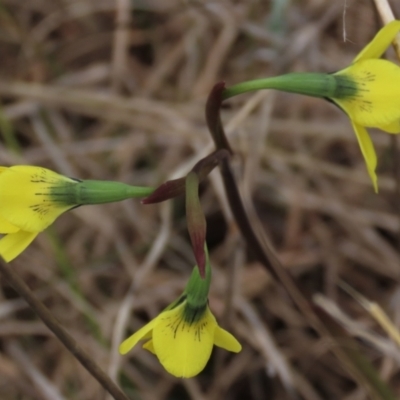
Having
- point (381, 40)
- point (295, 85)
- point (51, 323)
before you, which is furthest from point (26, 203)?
point (381, 40)

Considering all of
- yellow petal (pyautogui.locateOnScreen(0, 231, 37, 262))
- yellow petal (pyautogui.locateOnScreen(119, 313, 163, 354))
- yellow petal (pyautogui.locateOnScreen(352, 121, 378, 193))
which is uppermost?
yellow petal (pyautogui.locateOnScreen(0, 231, 37, 262))

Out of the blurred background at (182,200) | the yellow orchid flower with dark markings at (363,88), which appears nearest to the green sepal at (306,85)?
the yellow orchid flower with dark markings at (363,88)

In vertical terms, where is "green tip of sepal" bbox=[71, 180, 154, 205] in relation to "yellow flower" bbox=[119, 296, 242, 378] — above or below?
above

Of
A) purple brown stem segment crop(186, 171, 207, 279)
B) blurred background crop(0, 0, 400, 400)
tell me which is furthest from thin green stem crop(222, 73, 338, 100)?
blurred background crop(0, 0, 400, 400)

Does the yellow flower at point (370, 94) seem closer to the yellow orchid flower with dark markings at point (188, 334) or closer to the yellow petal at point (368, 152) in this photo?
the yellow petal at point (368, 152)

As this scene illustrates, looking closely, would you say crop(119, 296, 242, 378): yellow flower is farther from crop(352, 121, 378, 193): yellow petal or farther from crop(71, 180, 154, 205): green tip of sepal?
crop(352, 121, 378, 193): yellow petal

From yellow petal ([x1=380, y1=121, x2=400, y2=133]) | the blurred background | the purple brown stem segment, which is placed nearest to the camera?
the purple brown stem segment

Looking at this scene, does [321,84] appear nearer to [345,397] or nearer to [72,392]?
[345,397]
